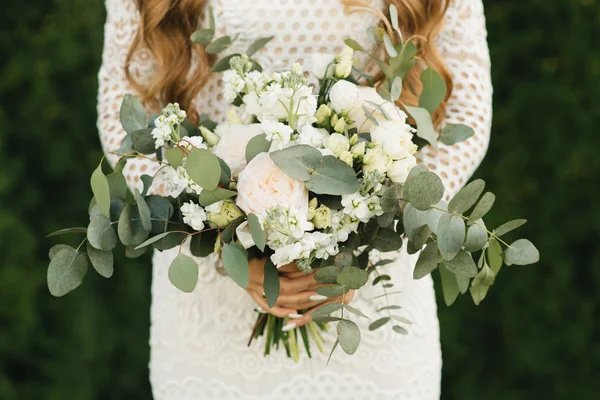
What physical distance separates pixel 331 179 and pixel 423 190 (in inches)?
5.4

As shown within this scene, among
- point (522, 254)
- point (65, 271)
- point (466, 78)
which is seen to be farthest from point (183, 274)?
point (466, 78)

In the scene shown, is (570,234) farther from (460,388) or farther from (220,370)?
(220,370)

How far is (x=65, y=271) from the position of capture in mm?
1332

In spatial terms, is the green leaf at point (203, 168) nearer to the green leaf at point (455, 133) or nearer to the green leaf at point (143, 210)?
the green leaf at point (143, 210)

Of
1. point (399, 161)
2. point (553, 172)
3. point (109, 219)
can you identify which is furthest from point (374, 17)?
point (553, 172)

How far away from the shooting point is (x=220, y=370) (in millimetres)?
1766

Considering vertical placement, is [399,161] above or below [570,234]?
above

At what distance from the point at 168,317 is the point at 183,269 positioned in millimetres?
578

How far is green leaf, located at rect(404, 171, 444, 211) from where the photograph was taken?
3.98 ft

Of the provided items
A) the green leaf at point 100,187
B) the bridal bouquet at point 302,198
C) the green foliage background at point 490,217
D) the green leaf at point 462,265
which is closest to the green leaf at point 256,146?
the bridal bouquet at point 302,198

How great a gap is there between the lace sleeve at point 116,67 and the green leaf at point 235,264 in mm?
604

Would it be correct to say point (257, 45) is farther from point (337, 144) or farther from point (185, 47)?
point (337, 144)

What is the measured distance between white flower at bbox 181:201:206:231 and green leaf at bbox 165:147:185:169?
65mm

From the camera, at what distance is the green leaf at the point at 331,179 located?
49.6 inches
